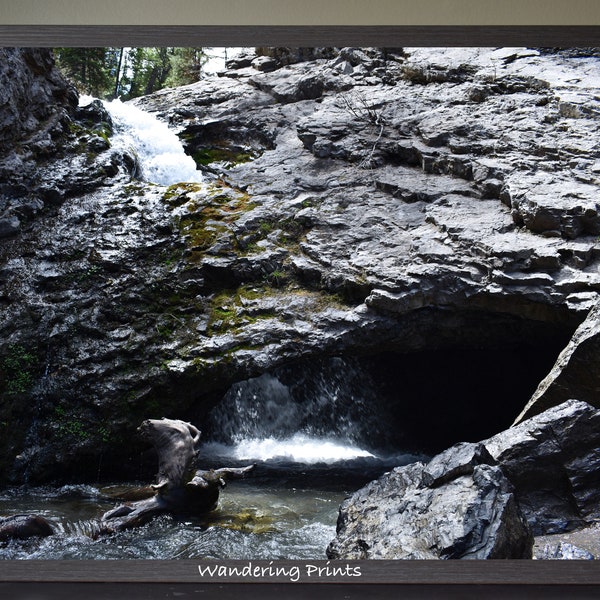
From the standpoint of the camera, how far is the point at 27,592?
3230mm

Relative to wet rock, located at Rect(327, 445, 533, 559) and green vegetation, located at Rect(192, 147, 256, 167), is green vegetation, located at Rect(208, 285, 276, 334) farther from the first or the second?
wet rock, located at Rect(327, 445, 533, 559)

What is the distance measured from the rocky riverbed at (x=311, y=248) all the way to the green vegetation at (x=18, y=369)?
0.02 m

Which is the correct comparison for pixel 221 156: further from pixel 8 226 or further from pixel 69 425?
pixel 69 425

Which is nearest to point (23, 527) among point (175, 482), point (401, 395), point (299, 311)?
point (175, 482)

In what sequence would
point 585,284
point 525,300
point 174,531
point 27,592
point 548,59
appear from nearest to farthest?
point 27,592
point 174,531
point 548,59
point 585,284
point 525,300

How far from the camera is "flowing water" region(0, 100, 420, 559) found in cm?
341

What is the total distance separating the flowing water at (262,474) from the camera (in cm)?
341

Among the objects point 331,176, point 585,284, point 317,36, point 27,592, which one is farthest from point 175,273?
point 585,284

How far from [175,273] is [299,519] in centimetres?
223

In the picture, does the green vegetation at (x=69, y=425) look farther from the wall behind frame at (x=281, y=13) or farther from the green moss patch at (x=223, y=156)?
the wall behind frame at (x=281, y=13)

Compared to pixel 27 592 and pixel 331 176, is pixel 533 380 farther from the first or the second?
pixel 27 592

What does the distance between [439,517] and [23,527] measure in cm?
244

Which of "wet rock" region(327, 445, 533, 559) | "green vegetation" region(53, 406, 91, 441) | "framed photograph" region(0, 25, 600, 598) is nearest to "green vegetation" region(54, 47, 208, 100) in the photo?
"framed photograph" region(0, 25, 600, 598)

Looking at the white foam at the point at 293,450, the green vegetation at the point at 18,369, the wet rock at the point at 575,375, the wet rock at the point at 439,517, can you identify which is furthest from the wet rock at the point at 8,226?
the wet rock at the point at 575,375
